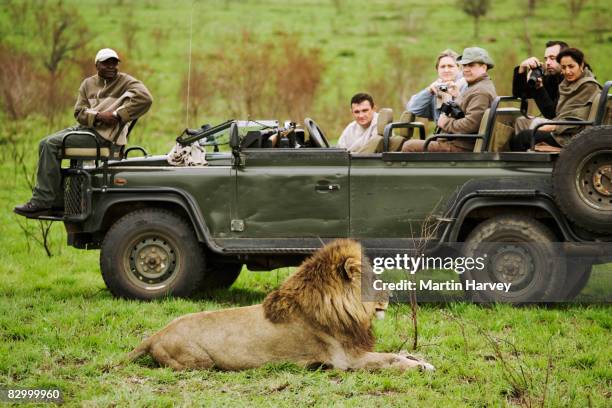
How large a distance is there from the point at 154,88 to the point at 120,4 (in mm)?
8940

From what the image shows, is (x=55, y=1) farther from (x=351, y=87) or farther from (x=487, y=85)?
(x=487, y=85)

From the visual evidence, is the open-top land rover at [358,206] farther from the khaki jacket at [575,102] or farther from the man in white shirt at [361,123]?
the man in white shirt at [361,123]

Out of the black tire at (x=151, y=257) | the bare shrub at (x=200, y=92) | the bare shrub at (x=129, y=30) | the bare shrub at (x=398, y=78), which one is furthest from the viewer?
the bare shrub at (x=129, y=30)

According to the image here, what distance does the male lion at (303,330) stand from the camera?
6.14 meters

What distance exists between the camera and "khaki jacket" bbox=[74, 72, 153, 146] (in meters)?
8.76

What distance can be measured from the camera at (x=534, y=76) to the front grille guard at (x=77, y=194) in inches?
154

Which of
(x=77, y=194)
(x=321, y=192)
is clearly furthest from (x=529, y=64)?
(x=77, y=194)

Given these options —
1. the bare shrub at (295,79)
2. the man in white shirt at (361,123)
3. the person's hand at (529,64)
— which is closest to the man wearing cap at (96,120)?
the man in white shirt at (361,123)

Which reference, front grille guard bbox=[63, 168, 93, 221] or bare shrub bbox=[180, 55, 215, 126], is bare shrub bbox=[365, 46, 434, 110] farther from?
front grille guard bbox=[63, 168, 93, 221]

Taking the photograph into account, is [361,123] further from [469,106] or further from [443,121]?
[469,106]

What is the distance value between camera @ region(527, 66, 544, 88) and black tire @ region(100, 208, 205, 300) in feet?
10.6

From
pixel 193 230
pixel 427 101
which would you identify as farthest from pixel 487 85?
pixel 193 230

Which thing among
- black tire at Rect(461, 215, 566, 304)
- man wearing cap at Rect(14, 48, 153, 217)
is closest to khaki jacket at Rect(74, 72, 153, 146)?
man wearing cap at Rect(14, 48, 153, 217)

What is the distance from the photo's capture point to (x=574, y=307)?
8.02 metres
